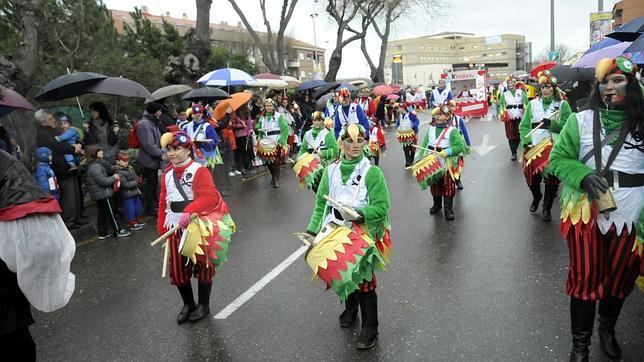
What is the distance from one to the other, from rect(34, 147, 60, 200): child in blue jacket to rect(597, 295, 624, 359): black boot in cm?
697

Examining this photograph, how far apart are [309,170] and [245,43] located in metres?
63.4

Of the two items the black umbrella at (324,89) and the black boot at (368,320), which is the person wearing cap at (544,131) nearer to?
the black boot at (368,320)

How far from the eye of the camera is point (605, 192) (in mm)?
3043

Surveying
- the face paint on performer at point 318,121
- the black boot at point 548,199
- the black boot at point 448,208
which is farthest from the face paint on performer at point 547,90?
the face paint on performer at point 318,121

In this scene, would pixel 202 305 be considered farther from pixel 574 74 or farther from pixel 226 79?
pixel 574 74

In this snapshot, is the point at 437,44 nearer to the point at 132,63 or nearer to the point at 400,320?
the point at 132,63

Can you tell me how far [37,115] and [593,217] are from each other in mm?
7717

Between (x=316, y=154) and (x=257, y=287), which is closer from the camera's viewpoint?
(x=257, y=287)

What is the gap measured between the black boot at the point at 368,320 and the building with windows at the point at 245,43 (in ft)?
140

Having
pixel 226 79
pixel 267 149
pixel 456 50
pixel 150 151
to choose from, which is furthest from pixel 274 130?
pixel 456 50

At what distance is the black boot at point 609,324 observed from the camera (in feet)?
11.2

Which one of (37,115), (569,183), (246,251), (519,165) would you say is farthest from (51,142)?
(519,165)

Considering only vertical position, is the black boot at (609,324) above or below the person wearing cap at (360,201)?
below

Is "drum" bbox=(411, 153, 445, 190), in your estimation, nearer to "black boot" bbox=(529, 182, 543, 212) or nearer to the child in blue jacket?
"black boot" bbox=(529, 182, 543, 212)
